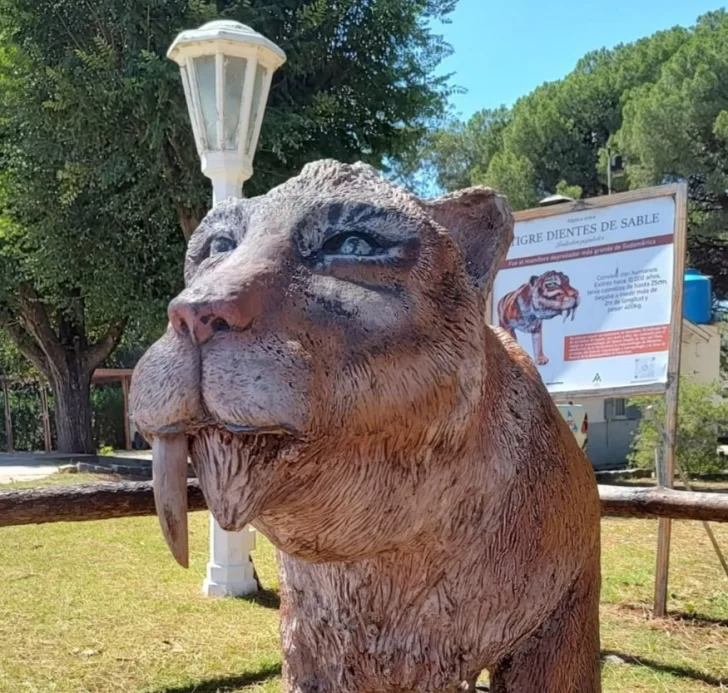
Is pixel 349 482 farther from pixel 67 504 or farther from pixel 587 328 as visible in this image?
pixel 587 328

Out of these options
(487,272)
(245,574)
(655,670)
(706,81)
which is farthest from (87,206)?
(706,81)

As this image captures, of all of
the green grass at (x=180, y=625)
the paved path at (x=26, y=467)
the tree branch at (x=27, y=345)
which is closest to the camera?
the green grass at (x=180, y=625)

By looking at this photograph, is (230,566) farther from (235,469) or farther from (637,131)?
(637,131)

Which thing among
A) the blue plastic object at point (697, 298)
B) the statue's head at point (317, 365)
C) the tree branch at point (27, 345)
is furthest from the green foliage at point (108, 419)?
the statue's head at point (317, 365)

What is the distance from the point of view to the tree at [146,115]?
293 inches

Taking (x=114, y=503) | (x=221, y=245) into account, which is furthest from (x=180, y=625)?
(x=221, y=245)

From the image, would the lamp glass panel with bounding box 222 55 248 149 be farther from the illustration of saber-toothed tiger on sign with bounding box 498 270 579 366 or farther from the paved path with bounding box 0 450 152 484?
the paved path with bounding box 0 450 152 484

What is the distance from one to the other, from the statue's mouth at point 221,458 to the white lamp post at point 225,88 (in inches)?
130

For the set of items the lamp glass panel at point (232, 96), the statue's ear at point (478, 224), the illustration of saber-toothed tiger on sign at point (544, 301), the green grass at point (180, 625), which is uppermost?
the lamp glass panel at point (232, 96)

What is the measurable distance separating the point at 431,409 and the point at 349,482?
0.43ft

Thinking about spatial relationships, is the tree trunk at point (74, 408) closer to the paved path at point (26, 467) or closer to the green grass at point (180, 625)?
the paved path at point (26, 467)

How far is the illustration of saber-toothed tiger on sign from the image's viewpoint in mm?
3979

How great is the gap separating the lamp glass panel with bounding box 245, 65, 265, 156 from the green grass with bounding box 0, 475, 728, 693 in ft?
8.32

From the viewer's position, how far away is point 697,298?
12109mm
